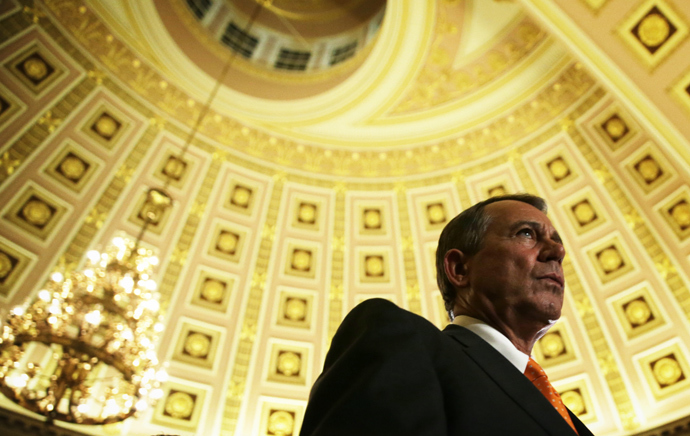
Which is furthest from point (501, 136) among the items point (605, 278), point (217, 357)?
point (217, 357)

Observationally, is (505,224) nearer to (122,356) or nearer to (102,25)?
(122,356)

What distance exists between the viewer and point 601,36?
7.24m

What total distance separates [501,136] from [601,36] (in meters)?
4.76

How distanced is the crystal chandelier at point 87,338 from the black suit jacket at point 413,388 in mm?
6632

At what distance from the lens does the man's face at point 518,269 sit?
6.03ft

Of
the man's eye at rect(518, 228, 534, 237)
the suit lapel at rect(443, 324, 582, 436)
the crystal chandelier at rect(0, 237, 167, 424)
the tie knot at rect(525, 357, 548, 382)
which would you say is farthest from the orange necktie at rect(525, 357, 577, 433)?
the crystal chandelier at rect(0, 237, 167, 424)

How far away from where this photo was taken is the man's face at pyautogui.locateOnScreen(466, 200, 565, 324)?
1.84 meters

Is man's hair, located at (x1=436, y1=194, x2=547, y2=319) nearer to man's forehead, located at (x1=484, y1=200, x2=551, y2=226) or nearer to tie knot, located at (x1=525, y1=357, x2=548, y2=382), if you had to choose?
man's forehead, located at (x1=484, y1=200, x2=551, y2=226)

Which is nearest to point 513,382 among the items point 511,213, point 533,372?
point 533,372

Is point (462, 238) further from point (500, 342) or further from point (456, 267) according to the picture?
point (500, 342)

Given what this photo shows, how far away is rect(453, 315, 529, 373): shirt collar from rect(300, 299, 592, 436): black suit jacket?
0.11 metres

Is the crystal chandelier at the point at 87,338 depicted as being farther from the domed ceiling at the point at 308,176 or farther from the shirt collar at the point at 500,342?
the shirt collar at the point at 500,342

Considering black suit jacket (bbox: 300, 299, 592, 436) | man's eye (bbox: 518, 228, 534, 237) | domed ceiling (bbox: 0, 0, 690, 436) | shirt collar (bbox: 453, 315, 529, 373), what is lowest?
black suit jacket (bbox: 300, 299, 592, 436)

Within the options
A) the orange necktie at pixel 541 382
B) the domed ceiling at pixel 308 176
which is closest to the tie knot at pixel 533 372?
the orange necktie at pixel 541 382
